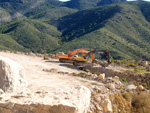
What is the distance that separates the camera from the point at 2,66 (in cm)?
701

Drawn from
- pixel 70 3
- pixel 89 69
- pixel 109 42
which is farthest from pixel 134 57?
pixel 70 3

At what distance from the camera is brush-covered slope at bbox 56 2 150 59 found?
148ft

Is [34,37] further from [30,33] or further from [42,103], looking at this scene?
[42,103]

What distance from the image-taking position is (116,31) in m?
56.6

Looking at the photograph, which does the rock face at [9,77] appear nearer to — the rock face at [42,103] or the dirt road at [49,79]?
the rock face at [42,103]

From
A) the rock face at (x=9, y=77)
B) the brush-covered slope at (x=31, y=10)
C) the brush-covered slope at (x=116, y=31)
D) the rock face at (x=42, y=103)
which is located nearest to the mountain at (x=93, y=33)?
the brush-covered slope at (x=116, y=31)

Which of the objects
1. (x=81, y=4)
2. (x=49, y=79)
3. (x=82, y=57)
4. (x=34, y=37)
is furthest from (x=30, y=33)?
(x=81, y=4)

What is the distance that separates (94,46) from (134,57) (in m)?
10.1

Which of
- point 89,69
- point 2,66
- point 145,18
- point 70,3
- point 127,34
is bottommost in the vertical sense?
point 89,69

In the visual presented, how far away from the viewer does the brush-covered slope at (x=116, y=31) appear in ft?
148

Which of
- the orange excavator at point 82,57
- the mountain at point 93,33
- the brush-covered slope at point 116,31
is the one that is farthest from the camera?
the mountain at point 93,33

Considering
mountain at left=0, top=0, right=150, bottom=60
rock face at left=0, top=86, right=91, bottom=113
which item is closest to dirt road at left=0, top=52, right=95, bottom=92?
rock face at left=0, top=86, right=91, bottom=113

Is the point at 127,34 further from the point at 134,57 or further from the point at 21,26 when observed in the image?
the point at 21,26

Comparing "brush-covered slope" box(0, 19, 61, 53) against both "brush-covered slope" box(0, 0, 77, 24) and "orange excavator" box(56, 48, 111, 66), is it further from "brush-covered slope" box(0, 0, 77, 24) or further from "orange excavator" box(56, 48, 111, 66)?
"orange excavator" box(56, 48, 111, 66)
